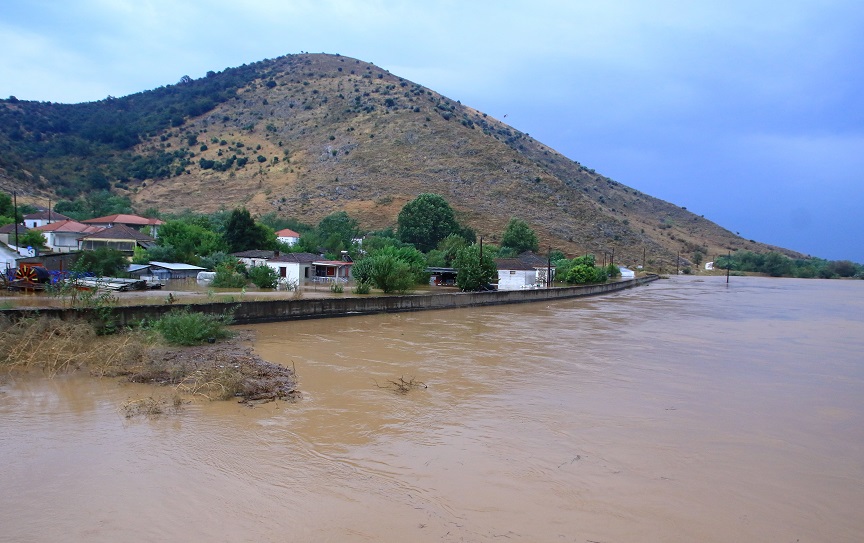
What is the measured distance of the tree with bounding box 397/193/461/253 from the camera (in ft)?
204

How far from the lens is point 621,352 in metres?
19.4

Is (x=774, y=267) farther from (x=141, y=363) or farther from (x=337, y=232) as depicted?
(x=141, y=363)

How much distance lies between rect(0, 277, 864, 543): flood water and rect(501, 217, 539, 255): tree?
47.9m

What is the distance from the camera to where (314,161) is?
270 ft

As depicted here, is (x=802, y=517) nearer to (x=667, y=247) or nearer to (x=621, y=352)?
(x=621, y=352)

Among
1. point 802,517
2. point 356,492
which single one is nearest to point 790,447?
point 802,517

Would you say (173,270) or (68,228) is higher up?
(68,228)

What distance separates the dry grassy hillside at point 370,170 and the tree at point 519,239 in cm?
422

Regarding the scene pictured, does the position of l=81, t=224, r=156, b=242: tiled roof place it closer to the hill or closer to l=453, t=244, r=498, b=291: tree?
l=453, t=244, r=498, b=291: tree

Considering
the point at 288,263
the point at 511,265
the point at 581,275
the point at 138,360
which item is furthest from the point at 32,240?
the point at 581,275

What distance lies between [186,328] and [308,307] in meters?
8.13

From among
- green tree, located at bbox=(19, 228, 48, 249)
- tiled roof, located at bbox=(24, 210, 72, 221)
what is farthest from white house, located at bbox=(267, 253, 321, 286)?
tiled roof, located at bbox=(24, 210, 72, 221)

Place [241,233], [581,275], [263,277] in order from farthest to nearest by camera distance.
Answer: [581,275] < [241,233] < [263,277]

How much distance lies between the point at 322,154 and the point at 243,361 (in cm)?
7272
